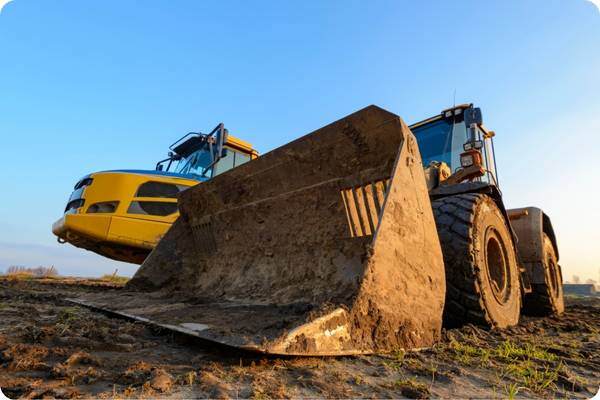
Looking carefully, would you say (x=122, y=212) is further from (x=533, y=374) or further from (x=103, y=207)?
(x=533, y=374)

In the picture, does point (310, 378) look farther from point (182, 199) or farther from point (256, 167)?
point (182, 199)

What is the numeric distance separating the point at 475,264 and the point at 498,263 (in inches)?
34.9

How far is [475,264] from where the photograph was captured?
267 cm

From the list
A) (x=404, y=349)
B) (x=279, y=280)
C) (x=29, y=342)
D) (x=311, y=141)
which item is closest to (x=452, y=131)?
(x=311, y=141)

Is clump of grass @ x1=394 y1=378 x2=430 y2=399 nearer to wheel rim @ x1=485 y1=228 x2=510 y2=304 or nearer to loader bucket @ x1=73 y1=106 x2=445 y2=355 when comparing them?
loader bucket @ x1=73 y1=106 x2=445 y2=355

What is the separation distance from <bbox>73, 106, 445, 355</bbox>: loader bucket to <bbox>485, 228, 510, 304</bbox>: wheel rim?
4.19 ft

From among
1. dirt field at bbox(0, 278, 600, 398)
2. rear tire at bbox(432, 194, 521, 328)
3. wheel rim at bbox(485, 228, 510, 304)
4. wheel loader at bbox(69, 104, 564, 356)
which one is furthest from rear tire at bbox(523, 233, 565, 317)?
dirt field at bbox(0, 278, 600, 398)

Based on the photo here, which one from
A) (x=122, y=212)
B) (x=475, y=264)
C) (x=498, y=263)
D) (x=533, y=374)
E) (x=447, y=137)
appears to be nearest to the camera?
(x=533, y=374)

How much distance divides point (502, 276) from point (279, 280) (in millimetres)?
1980

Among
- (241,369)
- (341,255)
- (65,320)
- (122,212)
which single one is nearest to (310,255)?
(341,255)

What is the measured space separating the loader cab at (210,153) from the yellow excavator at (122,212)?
0.46 ft

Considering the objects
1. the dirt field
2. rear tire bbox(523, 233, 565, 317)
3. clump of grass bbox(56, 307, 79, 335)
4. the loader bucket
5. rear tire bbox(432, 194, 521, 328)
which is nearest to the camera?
the dirt field

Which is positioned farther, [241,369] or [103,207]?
[103,207]

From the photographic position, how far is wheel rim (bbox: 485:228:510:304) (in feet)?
10.6
